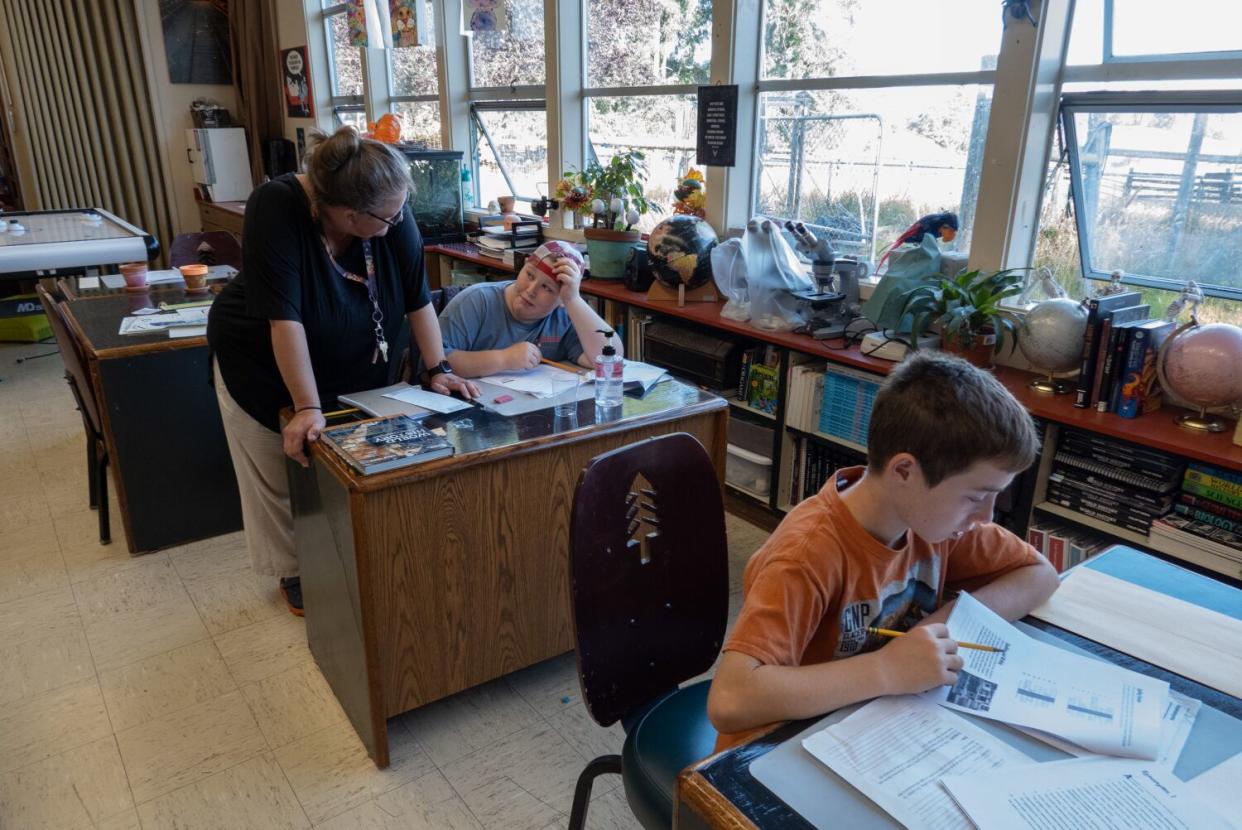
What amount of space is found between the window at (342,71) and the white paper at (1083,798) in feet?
19.6

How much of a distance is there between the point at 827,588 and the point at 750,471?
203 cm

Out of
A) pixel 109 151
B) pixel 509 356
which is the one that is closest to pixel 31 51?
pixel 109 151

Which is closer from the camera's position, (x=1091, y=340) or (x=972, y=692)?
(x=972, y=692)

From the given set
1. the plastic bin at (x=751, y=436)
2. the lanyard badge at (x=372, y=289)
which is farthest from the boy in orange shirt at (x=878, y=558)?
the plastic bin at (x=751, y=436)

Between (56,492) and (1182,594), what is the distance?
139 inches

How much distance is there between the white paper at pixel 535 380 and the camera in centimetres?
201

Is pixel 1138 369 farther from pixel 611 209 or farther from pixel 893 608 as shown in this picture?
pixel 611 209

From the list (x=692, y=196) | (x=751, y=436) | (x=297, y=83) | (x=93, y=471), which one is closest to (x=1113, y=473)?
(x=751, y=436)

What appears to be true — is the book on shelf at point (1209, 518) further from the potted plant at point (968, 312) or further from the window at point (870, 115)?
the window at point (870, 115)

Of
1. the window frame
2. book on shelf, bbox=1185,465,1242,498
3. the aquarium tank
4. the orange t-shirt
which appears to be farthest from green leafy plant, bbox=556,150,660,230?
the orange t-shirt

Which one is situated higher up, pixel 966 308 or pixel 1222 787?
pixel 966 308

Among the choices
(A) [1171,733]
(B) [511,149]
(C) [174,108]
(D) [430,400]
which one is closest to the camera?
(A) [1171,733]

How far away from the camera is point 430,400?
75.7 inches

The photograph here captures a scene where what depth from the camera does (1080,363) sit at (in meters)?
2.16
